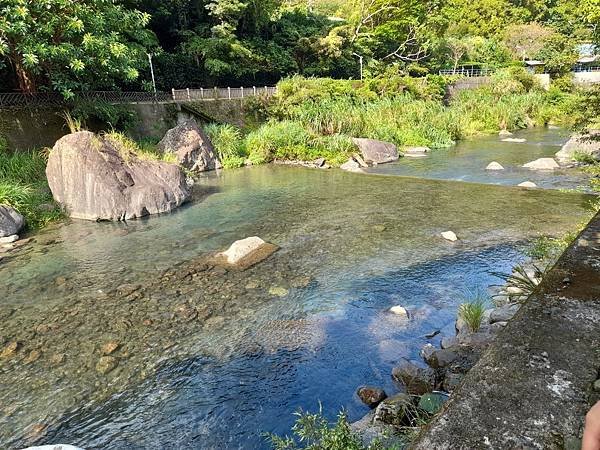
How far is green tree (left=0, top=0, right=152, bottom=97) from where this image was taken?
1255 cm

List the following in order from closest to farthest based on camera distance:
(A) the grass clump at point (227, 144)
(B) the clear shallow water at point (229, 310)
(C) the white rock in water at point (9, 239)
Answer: (B) the clear shallow water at point (229, 310) < (C) the white rock in water at point (9, 239) < (A) the grass clump at point (227, 144)

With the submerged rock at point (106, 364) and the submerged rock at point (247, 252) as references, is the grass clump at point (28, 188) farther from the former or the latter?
the submerged rock at point (106, 364)

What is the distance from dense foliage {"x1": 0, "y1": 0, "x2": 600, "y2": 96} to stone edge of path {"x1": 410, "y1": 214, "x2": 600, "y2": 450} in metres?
8.18

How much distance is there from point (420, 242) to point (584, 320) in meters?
6.80

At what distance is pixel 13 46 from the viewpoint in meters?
13.4

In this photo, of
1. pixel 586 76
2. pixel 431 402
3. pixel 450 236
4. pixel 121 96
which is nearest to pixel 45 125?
pixel 121 96

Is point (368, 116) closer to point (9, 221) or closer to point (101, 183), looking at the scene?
point (101, 183)

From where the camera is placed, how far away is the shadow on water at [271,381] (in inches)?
183

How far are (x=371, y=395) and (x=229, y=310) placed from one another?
3.02 meters

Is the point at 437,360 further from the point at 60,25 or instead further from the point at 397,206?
the point at 60,25

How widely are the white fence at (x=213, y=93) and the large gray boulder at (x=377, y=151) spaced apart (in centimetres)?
762

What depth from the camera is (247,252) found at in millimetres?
9273

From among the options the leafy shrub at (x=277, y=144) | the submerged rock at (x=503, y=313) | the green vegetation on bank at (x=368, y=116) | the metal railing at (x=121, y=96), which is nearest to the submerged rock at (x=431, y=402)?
the submerged rock at (x=503, y=313)

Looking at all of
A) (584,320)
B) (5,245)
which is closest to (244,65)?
(5,245)
